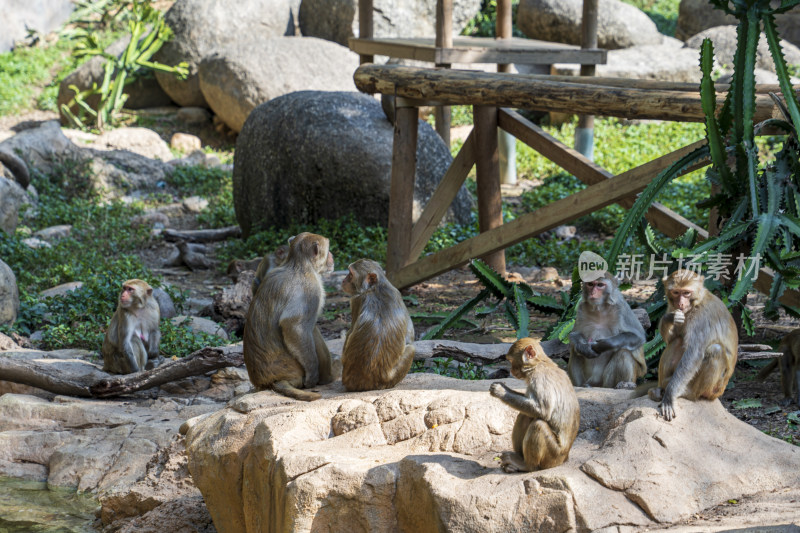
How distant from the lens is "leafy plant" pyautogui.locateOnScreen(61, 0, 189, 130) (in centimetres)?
1747

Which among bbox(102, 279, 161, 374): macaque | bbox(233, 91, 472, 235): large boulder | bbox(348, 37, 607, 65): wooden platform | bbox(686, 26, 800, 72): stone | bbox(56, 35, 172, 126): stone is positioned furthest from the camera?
bbox(56, 35, 172, 126): stone

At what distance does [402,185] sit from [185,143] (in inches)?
380

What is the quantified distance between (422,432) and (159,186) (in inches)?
435

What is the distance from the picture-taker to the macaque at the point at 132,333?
718 cm

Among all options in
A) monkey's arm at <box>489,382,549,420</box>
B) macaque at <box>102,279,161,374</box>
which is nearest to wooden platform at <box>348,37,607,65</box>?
macaque at <box>102,279,161,374</box>

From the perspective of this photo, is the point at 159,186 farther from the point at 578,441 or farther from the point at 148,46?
the point at 578,441

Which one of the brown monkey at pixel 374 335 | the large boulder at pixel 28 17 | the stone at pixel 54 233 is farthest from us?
the large boulder at pixel 28 17

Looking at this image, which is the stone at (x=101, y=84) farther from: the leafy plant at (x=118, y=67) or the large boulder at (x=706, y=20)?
the large boulder at (x=706, y=20)

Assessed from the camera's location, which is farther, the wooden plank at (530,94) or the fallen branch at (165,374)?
the fallen branch at (165,374)

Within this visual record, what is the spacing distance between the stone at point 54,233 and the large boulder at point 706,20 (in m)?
13.7

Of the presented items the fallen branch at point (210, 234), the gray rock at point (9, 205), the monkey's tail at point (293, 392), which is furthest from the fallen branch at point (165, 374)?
the fallen branch at point (210, 234)

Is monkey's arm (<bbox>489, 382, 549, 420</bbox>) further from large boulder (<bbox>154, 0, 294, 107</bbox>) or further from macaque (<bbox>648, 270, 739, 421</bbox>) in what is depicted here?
large boulder (<bbox>154, 0, 294, 107</bbox>)

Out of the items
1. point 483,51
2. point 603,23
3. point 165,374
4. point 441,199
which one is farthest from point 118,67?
point 165,374

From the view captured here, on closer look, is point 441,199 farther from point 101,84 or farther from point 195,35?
point 101,84
